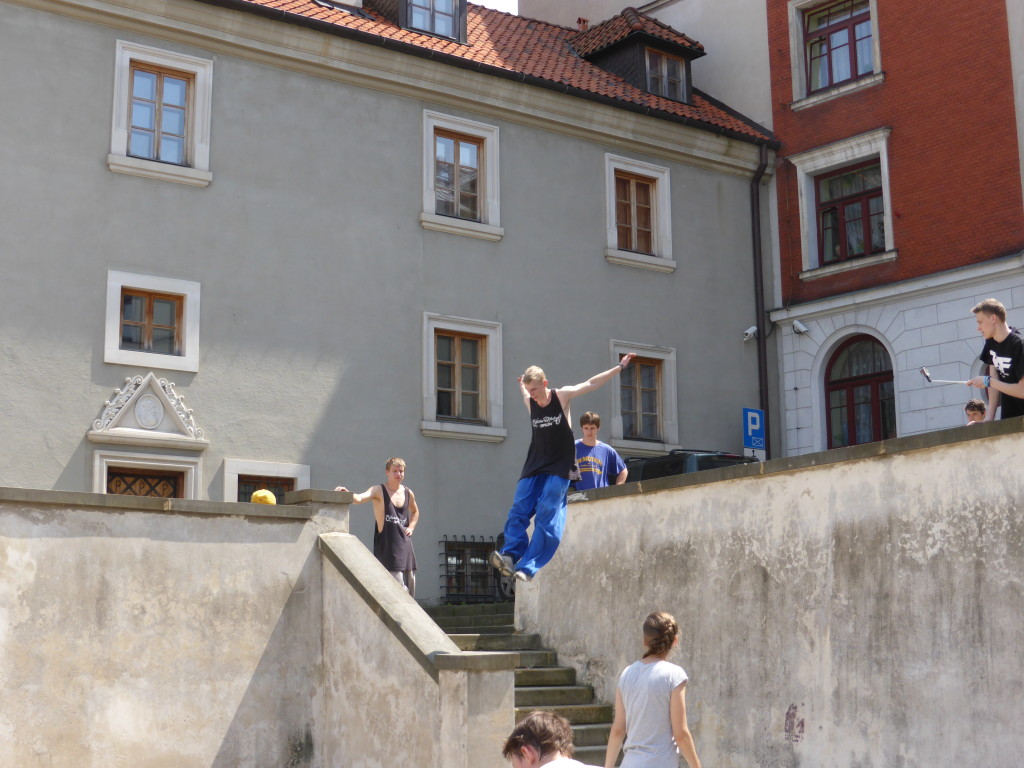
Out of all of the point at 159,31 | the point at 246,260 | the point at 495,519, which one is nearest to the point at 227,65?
the point at 159,31

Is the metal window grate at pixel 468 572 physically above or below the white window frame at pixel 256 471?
below

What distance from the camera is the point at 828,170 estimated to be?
80.3ft

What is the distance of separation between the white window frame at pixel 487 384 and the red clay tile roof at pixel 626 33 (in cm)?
686

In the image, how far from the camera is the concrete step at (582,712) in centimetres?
1289

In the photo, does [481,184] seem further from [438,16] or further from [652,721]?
[652,721]

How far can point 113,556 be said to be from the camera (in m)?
12.2

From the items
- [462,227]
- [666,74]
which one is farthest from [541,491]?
[666,74]

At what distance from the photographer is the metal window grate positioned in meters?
20.2

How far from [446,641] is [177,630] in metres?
2.51

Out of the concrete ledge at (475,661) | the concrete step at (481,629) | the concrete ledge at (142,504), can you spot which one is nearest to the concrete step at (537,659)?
the concrete step at (481,629)

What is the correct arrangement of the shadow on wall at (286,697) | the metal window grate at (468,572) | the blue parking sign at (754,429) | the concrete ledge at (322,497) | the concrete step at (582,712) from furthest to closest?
the blue parking sign at (754,429)
the metal window grate at (468,572)
the concrete ledge at (322,497)
the concrete step at (582,712)
the shadow on wall at (286,697)

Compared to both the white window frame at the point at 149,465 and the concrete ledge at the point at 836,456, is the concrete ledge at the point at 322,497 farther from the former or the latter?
the white window frame at the point at 149,465

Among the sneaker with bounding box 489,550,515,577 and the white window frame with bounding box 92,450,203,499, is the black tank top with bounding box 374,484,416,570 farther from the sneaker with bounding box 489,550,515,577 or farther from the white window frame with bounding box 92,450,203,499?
the white window frame with bounding box 92,450,203,499

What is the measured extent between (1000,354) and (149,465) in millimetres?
11362
